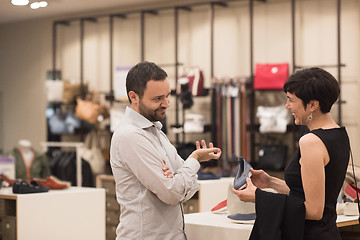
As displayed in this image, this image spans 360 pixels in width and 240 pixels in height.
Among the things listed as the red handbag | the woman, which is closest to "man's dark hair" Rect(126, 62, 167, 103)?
the woman

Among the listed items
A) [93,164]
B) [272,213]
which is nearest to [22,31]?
[93,164]

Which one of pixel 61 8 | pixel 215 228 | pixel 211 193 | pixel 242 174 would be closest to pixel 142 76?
pixel 242 174

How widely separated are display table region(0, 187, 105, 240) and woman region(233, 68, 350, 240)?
296 centimetres

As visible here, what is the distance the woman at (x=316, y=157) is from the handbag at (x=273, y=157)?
4.48 meters

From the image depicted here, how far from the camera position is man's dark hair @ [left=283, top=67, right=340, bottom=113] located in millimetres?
2260

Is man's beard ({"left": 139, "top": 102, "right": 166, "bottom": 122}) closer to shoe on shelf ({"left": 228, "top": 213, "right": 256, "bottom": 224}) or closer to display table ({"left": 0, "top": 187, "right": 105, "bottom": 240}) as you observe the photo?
shoe on shelf ({"left": 228, "top": 213, "right": 256, "bottom": 224})

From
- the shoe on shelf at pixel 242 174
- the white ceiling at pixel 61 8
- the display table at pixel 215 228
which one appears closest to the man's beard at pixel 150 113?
the shoe on shelf at pixel 242 174

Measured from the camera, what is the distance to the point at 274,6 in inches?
288

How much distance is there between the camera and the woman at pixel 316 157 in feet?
7.27

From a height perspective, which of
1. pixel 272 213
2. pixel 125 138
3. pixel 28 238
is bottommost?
pixel 28 238

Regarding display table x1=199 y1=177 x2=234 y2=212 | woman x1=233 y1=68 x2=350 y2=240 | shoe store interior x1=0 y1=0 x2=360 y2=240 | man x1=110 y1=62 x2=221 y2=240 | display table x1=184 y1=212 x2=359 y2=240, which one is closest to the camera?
woman x1=233 y1=68 x2=350 y2=240

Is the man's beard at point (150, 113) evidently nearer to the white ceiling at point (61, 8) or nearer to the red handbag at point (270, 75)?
the red handbag at point (270, 75)

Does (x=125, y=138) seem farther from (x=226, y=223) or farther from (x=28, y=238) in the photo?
(x=28, y=238)

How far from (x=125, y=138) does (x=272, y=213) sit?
26.5 inches
